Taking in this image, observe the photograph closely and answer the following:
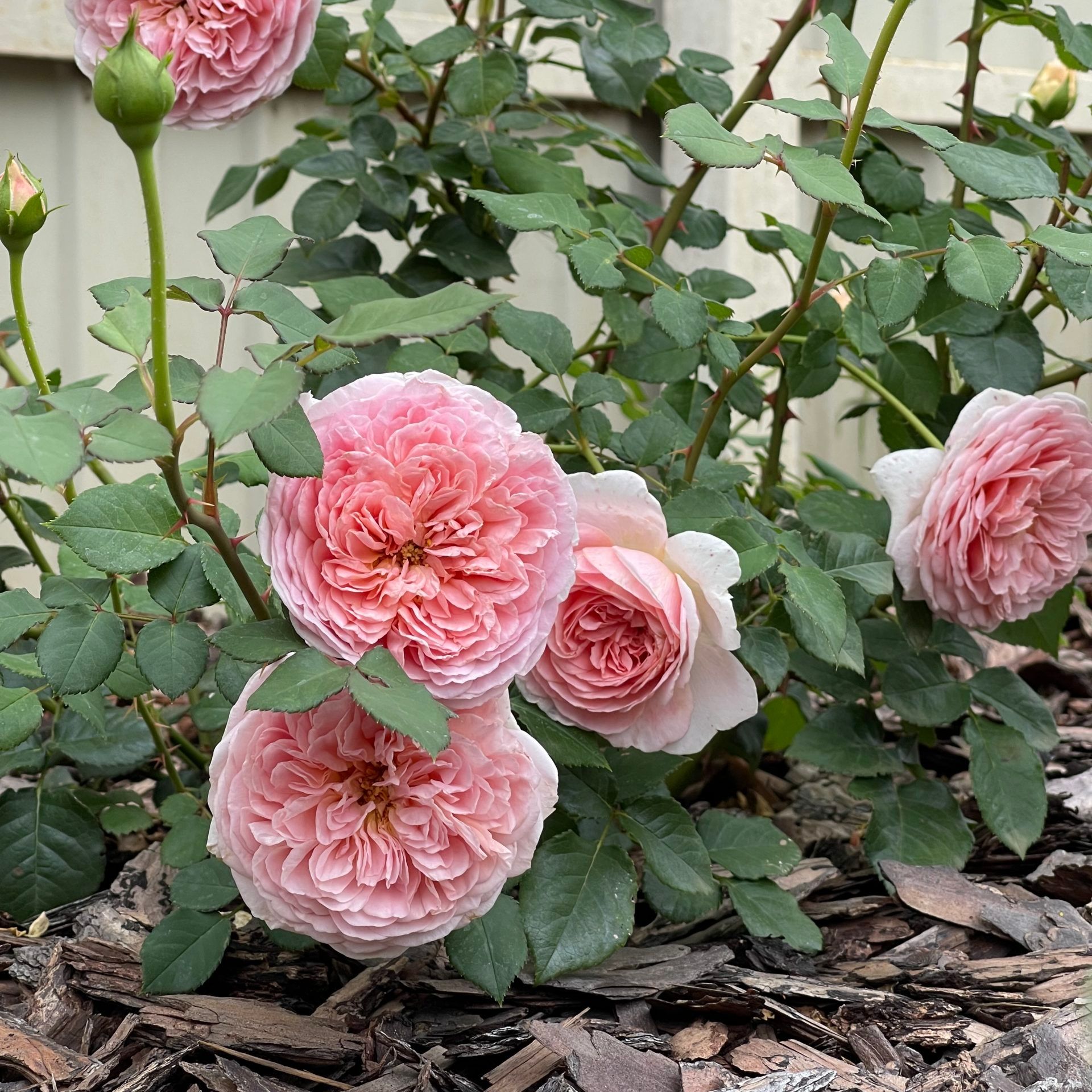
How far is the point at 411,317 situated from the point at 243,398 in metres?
0.09

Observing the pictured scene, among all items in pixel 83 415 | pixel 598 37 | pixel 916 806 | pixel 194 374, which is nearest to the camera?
pixel 83 415

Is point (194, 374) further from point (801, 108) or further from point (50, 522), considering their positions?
point (801, 108)

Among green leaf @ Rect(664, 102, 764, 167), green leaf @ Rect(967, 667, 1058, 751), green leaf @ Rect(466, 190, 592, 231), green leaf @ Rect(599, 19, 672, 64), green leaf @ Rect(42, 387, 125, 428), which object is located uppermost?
green leaf @ Rect(664, 102, 764, 167)

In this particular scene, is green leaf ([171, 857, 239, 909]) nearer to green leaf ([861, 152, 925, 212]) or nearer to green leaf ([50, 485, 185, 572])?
green leaf ([50, 485, 185, 572])

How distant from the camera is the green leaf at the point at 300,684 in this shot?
1.99ft

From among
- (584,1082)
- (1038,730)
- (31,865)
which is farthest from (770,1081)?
(31,865)

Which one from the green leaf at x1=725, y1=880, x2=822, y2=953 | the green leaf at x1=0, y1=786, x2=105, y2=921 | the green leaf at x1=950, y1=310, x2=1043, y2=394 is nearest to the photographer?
the green leaf at x1=725, y1=880, x2=822, y2=953

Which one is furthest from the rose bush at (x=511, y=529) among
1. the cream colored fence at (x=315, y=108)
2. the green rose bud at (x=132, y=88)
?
the cream colored fence at (x=315, y=108)

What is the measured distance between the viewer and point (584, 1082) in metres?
0.79

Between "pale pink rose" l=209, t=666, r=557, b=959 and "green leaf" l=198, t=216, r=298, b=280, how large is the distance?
25 cm

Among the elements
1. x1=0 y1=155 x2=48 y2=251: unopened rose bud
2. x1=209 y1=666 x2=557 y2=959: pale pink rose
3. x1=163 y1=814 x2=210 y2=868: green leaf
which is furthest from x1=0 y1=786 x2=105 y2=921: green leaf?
x1=0 y1=155 x2=48 y2=251: unopened rose bud

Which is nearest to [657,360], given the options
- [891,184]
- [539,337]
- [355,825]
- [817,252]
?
[539,337]

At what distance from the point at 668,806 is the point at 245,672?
1.13 feet

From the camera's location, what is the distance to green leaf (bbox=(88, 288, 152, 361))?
2.23 ft
